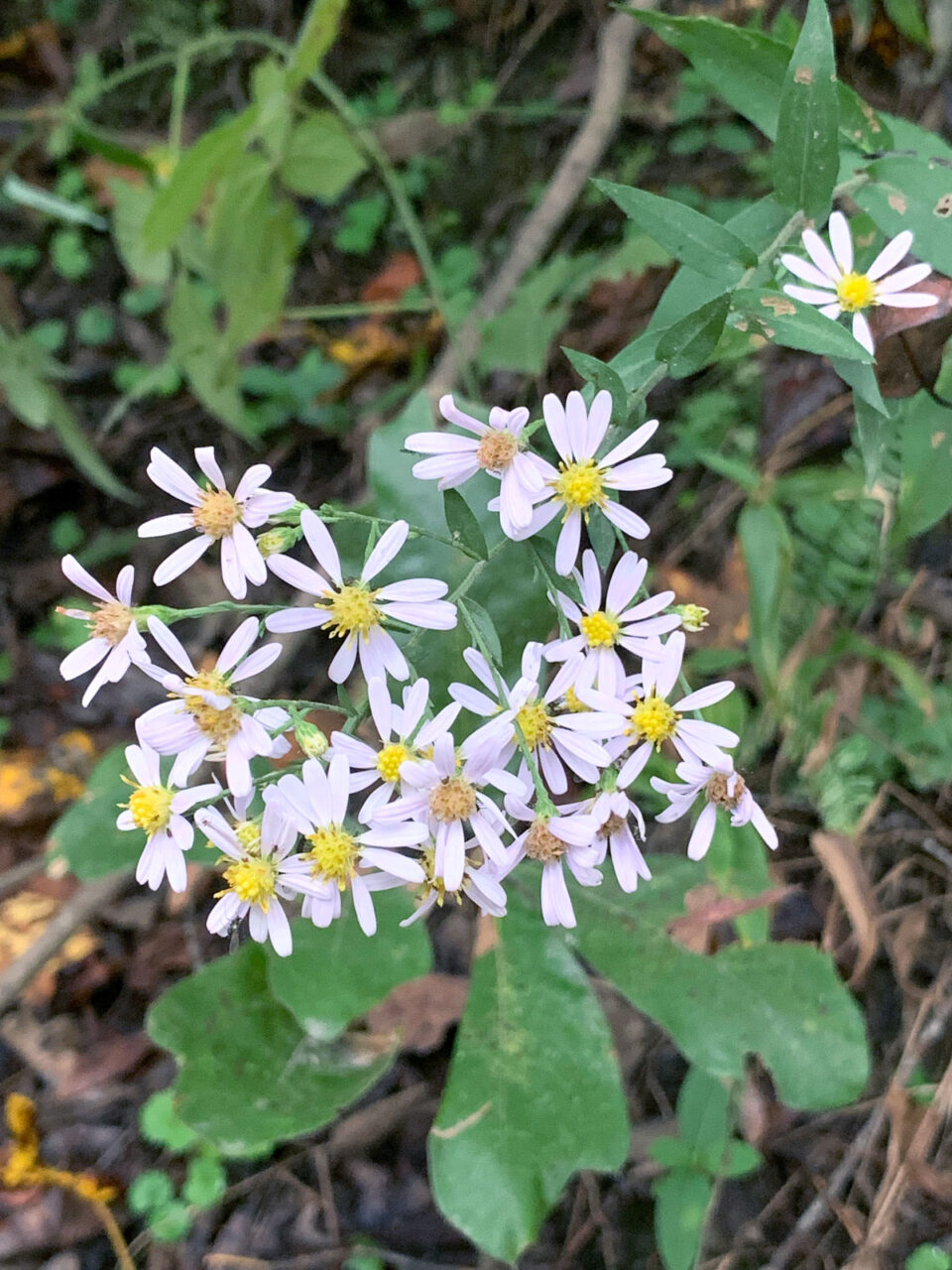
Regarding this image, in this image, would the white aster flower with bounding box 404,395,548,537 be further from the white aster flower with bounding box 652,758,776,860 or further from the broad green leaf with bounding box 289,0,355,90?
the broad green leaf with bounding box 289,0,355,90

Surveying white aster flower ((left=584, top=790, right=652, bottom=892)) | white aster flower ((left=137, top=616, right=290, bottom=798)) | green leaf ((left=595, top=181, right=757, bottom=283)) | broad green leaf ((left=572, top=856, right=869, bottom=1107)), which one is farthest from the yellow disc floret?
green leaf ((left=595, top=181, right=757, bottom=283))

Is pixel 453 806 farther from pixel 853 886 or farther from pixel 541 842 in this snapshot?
pixel 853 886

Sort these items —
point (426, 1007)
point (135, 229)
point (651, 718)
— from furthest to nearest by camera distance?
point (135, 229), point (426, 1007), point (651, 718)

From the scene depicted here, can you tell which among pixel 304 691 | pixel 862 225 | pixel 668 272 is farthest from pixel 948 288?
pixel 304 691

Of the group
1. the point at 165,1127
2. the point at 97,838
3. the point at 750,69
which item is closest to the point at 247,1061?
the point at 97,838

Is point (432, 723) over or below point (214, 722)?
over

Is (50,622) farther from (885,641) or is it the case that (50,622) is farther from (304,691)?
(885,641)
